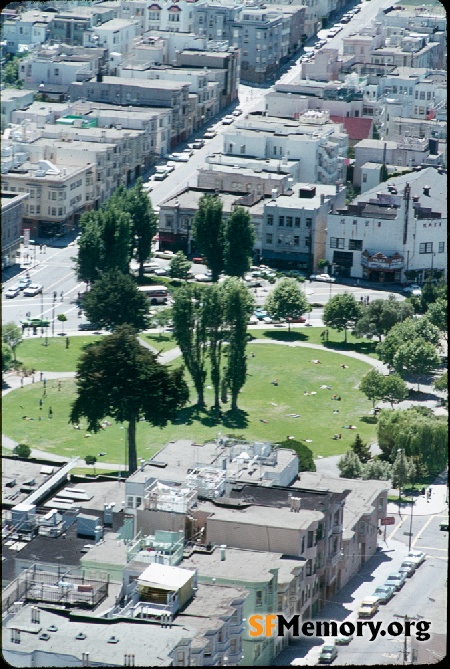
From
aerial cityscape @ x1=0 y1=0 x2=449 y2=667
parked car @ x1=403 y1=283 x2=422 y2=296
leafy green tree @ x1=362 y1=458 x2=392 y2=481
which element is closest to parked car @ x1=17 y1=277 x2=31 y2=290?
aerial cityscape @ x1=0 y1=0 x2=449 y2=667

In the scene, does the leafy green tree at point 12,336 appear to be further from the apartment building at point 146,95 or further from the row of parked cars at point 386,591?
the apartment building at point 146,95

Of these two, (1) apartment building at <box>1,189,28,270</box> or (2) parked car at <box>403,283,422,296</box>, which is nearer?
(1) apartment building at <box>1,189,28,270</box>

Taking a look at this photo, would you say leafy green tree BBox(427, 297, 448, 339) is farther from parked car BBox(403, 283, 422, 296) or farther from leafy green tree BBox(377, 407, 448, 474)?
leafy green tree BBox(377, 407, 448, 474)

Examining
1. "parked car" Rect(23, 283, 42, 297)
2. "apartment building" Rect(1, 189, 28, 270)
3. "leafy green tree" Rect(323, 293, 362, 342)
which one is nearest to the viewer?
"leafy green tree" Rect(323, 293, 362, 342)

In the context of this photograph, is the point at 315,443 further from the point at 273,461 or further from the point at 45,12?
the point at 45,12

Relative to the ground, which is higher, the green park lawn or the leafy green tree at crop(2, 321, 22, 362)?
the leafy green tree at crop(2, 321, 22, 362)

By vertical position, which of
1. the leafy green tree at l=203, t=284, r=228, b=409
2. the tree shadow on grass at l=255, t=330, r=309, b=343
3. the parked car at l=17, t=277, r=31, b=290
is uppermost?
the leafy green tree at l=203, t=284, r=228, b=409

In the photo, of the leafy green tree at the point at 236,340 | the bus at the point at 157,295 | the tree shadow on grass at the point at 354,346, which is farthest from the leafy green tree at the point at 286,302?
the leafy green tree at the point at 236,340
